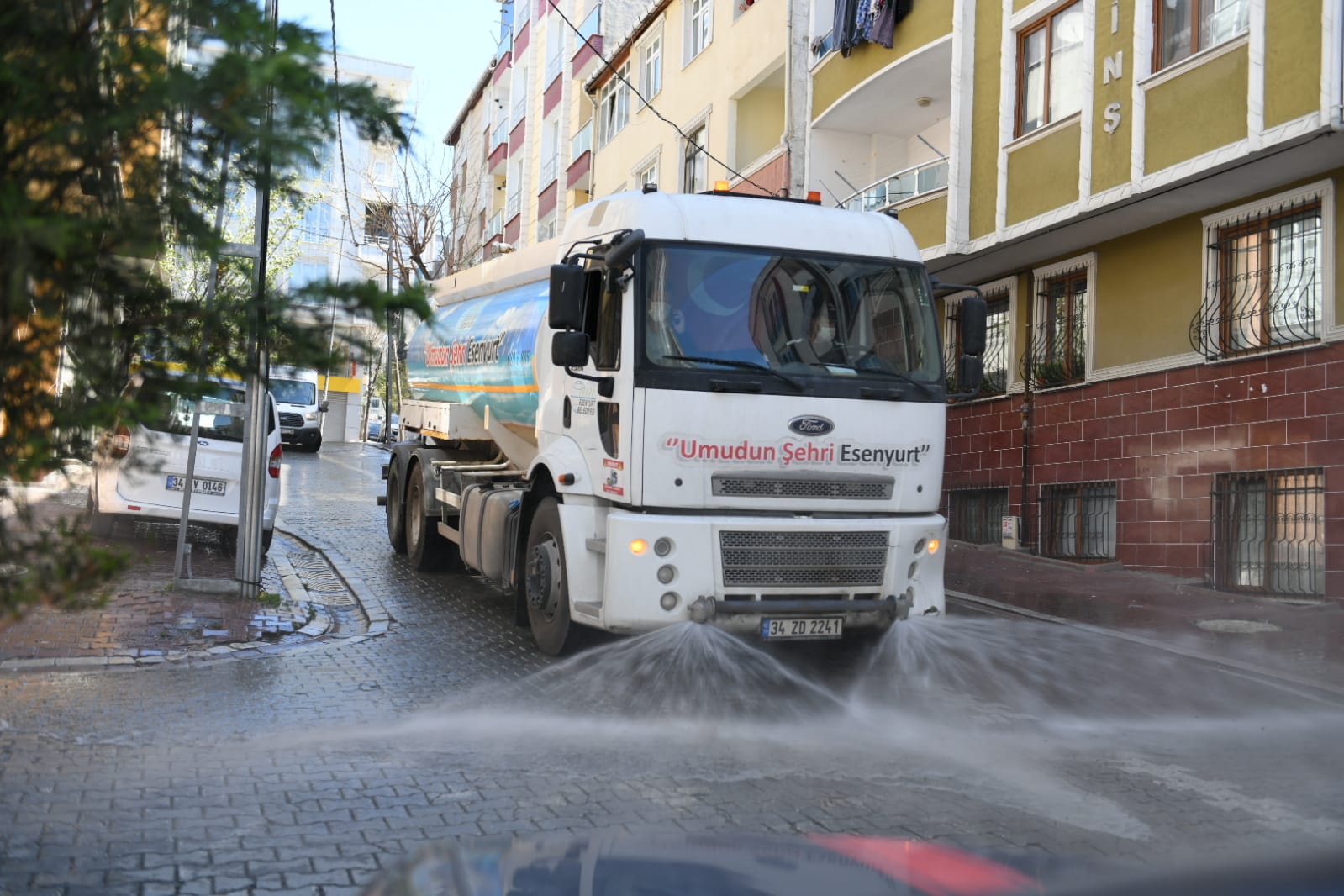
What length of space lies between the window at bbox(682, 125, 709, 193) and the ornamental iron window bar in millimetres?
10594

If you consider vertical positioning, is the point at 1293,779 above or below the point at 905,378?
below

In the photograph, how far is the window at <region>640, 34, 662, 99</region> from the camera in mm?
30188

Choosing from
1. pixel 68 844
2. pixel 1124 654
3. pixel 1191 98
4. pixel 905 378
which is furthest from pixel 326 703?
pixel 1191 98

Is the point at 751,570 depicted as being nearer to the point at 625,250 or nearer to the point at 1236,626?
the point at 625,250

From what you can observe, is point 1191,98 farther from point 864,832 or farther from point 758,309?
point 864,832

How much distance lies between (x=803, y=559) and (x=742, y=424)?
0.90 m

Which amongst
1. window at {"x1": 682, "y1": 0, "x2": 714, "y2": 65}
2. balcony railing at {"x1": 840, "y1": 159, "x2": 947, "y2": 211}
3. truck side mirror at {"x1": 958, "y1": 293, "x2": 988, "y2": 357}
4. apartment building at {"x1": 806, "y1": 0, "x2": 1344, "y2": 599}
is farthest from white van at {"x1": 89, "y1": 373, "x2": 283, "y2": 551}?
window at {"x1": 682, "y1": 0, "x2": 714, "y2": 65}

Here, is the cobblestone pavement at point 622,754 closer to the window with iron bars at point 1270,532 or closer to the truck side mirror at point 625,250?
the truck side mirror at point 625,250

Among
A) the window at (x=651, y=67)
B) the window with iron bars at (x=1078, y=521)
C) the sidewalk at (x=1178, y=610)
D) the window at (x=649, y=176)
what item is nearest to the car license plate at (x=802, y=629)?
the sidewalk at (x=1178, y=610)

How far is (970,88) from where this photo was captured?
1734 cm

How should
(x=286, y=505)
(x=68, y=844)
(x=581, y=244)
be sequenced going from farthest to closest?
(x=286, y=505)
(x=581, y=244)
(x=68, y=844)

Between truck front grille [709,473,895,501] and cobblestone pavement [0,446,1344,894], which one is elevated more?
truck front grille [709,473,895,501]

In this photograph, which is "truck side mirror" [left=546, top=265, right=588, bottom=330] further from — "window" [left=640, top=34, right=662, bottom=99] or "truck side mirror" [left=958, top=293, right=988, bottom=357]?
"window" [left=640, top=34, right=662, bottom=99]

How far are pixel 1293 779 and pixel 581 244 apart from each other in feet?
18.1
